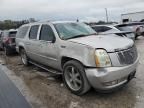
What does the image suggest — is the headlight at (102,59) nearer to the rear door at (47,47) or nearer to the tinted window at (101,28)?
the rear door at (47,47)

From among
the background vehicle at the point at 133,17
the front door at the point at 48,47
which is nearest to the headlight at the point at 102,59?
the front door at the point at 48,47

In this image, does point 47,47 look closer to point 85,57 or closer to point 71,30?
point 71,30

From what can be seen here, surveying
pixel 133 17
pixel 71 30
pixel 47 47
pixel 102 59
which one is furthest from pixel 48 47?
pixel 133 17

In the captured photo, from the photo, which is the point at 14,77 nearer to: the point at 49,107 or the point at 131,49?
the point at 49,107

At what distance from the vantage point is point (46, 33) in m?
Result: 6.47

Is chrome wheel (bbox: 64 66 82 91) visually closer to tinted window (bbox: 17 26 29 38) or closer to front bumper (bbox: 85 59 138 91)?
front bumper (bbox: 85 59 138 91)

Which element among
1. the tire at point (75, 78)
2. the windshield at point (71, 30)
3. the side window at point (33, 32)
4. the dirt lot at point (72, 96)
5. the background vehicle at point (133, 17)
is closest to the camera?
the dirt lot at point (72, 96)

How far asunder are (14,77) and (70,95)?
2.85 metres

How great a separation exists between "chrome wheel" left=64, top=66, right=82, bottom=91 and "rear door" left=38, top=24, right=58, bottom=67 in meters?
0.65

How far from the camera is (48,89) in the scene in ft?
18.9

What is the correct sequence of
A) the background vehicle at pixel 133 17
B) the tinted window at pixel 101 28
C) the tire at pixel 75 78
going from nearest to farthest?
the tire at pixel 75 78 < the tinted window at pixel 101 28 < the background vehicle at pixel 133 17

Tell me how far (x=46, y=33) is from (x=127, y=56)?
2.68m

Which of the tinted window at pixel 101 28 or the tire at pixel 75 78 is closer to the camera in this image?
the tire at pixel 75 78

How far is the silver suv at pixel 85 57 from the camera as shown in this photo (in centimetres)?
452
